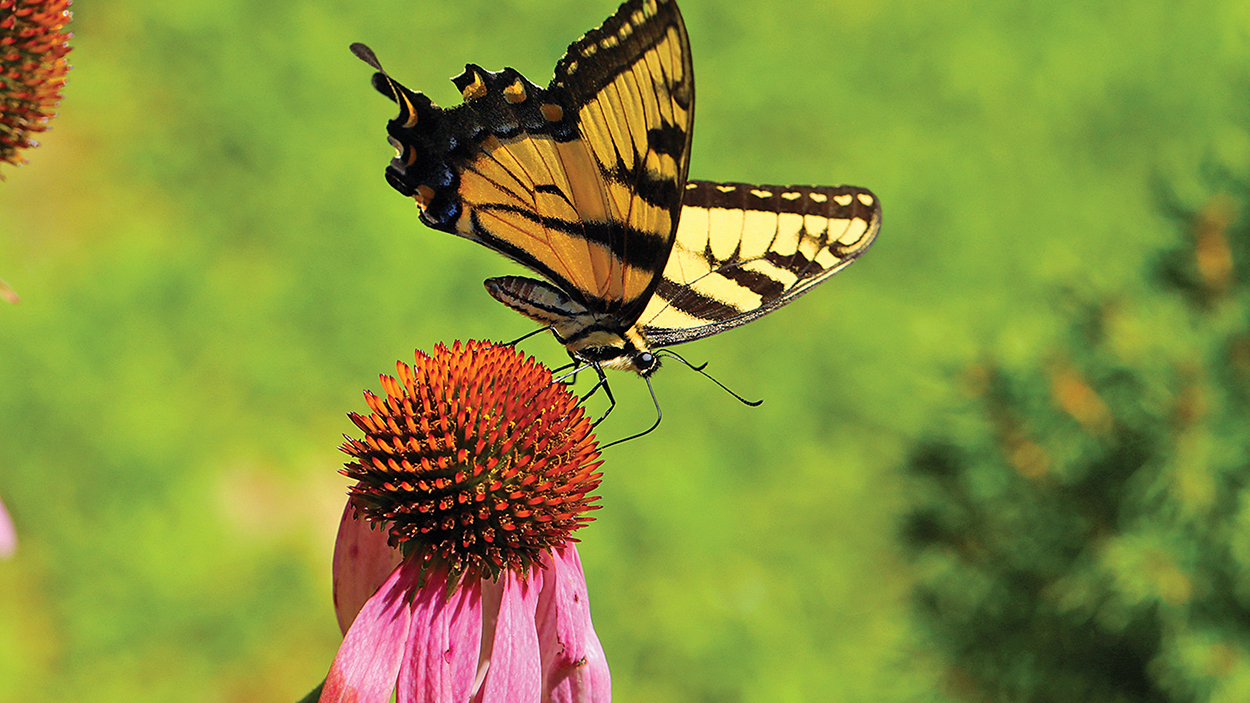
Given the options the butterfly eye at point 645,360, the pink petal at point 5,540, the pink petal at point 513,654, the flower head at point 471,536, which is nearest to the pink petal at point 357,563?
the flower head at point 471,536

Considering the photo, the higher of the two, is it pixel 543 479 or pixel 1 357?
pixel 1 357

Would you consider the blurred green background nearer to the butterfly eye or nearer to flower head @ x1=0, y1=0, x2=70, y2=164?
the butterfly eye

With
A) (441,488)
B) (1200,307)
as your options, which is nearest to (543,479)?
(441,488)

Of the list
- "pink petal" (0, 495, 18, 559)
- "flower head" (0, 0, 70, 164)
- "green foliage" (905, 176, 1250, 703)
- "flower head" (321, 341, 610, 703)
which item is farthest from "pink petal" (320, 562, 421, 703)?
"green foliage" (905, 176, 1250, 703)

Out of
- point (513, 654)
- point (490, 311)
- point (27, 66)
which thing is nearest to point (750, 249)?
point (513, 654)

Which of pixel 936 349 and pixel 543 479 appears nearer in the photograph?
pixel 543 479

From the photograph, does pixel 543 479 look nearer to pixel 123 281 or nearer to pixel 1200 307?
pixel 1200 307
